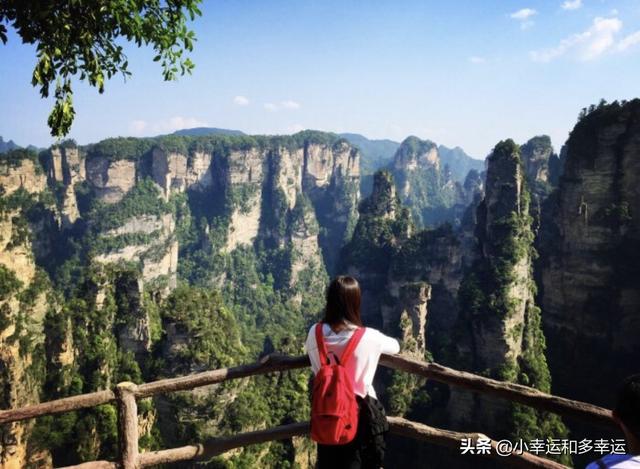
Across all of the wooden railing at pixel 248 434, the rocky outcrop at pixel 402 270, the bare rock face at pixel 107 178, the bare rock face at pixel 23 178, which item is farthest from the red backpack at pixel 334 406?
the bare rock face at pixel 107 178

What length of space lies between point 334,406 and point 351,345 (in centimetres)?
48

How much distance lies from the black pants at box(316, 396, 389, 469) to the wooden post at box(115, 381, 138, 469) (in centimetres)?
188

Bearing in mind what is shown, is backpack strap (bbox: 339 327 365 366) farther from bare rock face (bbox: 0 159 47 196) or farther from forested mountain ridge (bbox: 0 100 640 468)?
bare rock face (bbox: 0 159 47 196)

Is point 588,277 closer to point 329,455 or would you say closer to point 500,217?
point 500,217

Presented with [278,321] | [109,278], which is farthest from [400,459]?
[278,321]

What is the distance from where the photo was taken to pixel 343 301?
13.0ft

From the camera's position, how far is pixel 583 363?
27.8 metres

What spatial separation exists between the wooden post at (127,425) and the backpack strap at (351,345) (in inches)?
82.2

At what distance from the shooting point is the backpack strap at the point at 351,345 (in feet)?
12.4

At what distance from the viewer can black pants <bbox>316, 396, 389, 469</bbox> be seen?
386cm

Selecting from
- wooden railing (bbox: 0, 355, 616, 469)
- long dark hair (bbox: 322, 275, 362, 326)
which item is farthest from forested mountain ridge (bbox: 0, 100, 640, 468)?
long dark hair (bbox: 322, 275, 362, 326)

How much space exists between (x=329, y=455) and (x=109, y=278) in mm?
29350

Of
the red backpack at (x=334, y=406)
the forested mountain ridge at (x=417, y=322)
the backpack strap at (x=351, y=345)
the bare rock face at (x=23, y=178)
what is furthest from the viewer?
the bare rock face at (x=23, y=178)

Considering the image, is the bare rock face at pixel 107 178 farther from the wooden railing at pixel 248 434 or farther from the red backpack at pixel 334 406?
the red backpack at pixel 334 406
